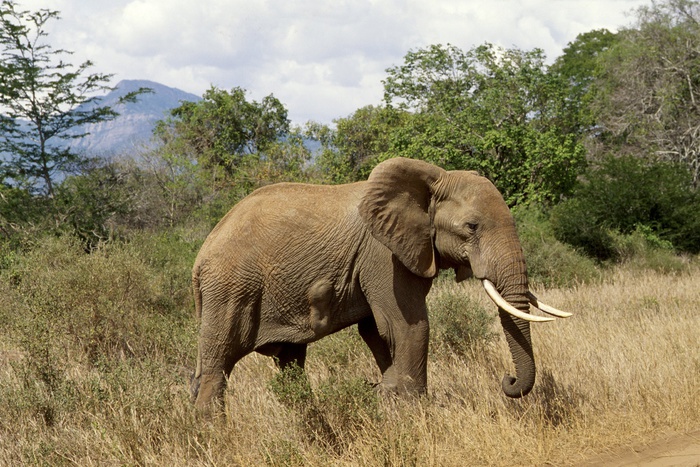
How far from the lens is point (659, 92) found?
26688mm

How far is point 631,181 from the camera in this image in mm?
18797

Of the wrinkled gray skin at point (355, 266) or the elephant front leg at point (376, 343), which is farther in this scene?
the elephant front leg at point (376, 343)

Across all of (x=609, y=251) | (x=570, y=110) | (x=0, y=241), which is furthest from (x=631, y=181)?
(x=0, y=241)

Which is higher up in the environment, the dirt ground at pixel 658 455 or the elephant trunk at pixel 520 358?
the elephant trunk at pixel 520 358

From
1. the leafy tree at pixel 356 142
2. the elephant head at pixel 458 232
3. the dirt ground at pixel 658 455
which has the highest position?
the leafy tree at pixel 356 142

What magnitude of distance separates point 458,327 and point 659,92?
70.5ft

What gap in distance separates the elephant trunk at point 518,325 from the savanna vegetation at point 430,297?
0.38m

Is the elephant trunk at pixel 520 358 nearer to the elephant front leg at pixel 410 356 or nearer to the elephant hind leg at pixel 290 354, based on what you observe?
the elephant front leg at pixel 410 356

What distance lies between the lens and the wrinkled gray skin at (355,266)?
19.0 feet

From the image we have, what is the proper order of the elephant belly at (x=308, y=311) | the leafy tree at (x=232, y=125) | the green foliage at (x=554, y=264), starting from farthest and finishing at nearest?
the leafy tree at (x=232, y=125)
the green foliage at (x=554, y=264)
the elephant belly at (x=308, y=311)

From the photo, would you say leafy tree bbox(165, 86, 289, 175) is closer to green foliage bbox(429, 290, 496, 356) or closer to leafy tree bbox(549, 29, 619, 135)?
leafy tree bbox(549, 29, 619, 135)

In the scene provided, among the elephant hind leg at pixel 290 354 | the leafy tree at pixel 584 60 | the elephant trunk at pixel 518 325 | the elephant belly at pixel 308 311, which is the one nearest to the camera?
the elephant trunk at pixel 518 325

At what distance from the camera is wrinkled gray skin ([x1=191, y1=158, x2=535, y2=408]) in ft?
19.0

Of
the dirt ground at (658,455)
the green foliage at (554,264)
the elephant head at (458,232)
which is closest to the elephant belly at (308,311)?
the elephant head at (458,232)
